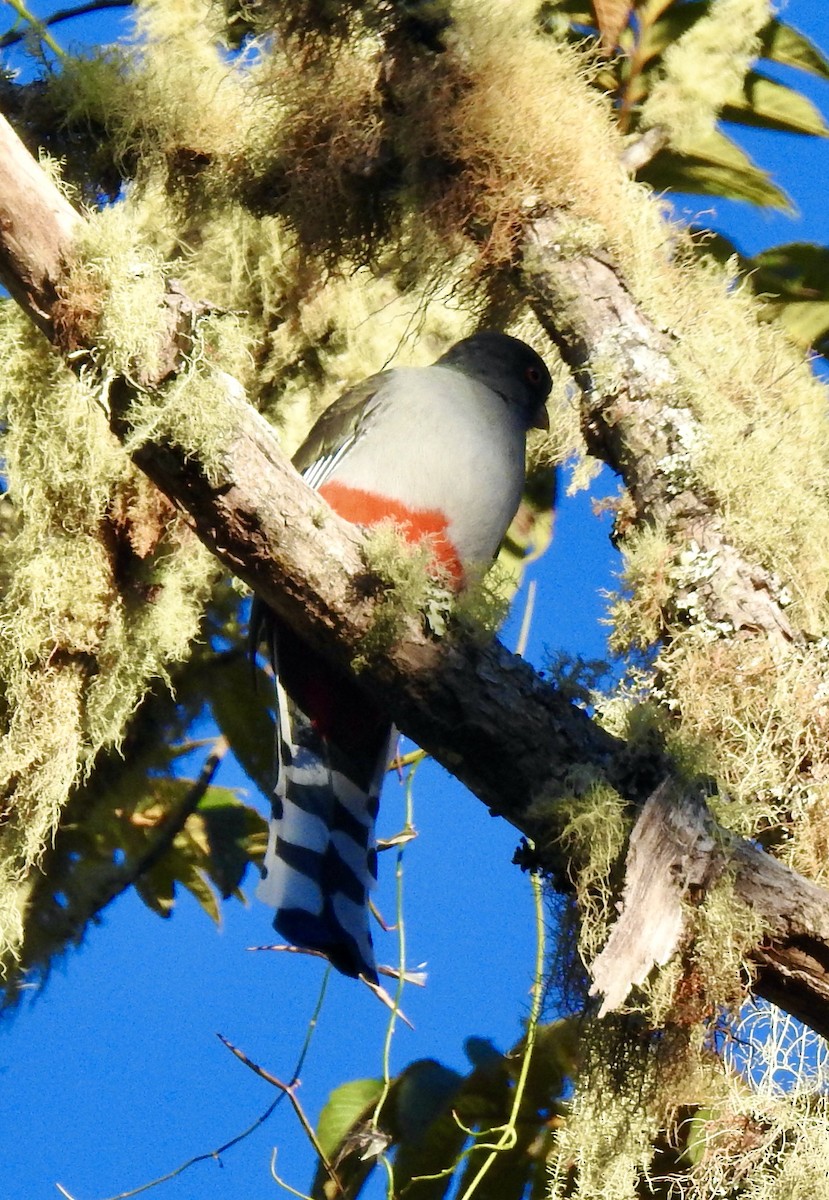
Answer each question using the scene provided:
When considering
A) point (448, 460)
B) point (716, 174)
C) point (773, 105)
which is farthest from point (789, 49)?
point (448, 460)

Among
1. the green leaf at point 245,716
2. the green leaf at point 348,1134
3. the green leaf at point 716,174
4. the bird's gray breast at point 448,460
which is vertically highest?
the green leaf at point 716,174

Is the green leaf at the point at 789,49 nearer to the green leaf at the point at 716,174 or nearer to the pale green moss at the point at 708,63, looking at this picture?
the pale green moss at the point at 708,63

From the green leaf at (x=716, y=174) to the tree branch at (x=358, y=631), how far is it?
1402 millimetres

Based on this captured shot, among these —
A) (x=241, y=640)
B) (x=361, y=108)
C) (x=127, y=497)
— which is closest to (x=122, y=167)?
(x=361, y=108)

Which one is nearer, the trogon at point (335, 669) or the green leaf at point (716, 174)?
the trogon at point (335, 669)

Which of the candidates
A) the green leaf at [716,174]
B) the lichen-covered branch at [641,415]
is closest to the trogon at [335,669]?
the lichen-covered branch at [641,415]

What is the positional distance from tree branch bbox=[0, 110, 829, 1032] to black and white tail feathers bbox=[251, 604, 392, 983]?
1.32 ft

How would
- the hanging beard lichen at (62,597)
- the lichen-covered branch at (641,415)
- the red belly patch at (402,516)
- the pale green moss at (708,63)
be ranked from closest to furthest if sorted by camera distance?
1. the hanging beard lichen at (62,597)
2. the lichen-covered branch at (641,415)
3. the red belly patch at (402,516)
4. the pale green moss at (708,63)

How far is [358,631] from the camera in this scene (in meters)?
2.15

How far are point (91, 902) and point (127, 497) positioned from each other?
2.93 ft

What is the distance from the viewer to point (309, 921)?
8.29 ft

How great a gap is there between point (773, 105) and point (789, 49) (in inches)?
4.6

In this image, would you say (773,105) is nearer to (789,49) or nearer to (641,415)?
(789,49)

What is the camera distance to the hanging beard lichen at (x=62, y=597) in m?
2.36
